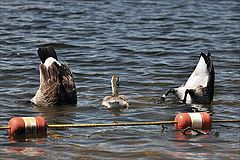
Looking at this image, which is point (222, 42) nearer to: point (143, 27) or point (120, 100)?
point (143, 27)

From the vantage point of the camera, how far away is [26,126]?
9141 millimetres

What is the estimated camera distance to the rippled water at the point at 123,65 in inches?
352

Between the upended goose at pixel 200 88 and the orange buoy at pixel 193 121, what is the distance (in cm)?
244

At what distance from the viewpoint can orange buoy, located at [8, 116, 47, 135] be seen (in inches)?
359

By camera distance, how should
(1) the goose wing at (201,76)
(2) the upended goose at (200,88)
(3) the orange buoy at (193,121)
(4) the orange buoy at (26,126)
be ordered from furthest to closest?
(1) the goose wing at (201,76), (2) the upended goose at (200,88), (3) the orange buoy at (193,121), (4) the orange buoy at (26,126)

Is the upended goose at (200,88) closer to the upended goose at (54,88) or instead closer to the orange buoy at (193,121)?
the upended goose at (54,88)

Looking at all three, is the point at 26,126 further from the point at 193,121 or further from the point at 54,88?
the point at 54,88

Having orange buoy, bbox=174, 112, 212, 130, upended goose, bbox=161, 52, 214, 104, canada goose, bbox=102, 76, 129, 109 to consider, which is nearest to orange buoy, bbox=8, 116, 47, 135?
orange buoy, bbox=174, 112, 212, 130

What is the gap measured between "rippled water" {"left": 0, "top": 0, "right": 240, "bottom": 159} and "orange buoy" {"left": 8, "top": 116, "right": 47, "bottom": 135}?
0.12 metres

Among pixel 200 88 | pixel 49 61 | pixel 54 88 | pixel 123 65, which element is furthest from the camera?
pixel 123 65

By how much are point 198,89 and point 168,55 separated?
4.98 metres

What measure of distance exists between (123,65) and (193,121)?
20.7 feet

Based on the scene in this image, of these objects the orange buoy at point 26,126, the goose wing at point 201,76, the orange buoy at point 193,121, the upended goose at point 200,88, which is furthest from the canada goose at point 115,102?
the orange buoy at point 26,126

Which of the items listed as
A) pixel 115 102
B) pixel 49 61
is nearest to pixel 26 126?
pixel 115 102
